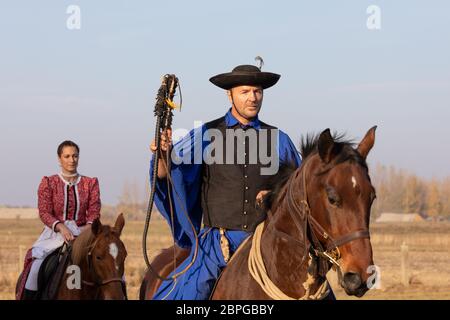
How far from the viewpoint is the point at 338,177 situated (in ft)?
16.4

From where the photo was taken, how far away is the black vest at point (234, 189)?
638 centimetres

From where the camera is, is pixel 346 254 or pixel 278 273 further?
pixel 278 273

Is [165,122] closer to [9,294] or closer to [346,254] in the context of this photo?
[346,254]

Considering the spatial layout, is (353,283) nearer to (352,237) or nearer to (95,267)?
(352,237)

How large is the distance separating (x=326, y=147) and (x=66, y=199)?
590 cm

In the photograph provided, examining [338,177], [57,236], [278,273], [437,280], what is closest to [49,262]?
[57,236]

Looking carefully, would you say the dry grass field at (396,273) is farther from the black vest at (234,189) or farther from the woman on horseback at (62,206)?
the black vest at (234,189)

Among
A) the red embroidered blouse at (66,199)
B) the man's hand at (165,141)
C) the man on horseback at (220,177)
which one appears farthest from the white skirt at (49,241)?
the man's hand at (165,141)

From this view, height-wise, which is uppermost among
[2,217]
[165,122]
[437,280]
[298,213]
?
[165,122]

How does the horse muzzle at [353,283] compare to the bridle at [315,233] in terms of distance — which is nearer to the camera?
the horse muzzle at [353,283]

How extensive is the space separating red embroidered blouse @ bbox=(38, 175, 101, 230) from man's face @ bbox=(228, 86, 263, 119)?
430 centimetres

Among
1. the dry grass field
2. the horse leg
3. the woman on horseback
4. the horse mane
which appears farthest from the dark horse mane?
the dry grass field

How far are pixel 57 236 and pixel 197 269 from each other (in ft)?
14.6

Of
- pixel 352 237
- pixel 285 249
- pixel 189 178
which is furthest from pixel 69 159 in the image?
pixel 352 237
